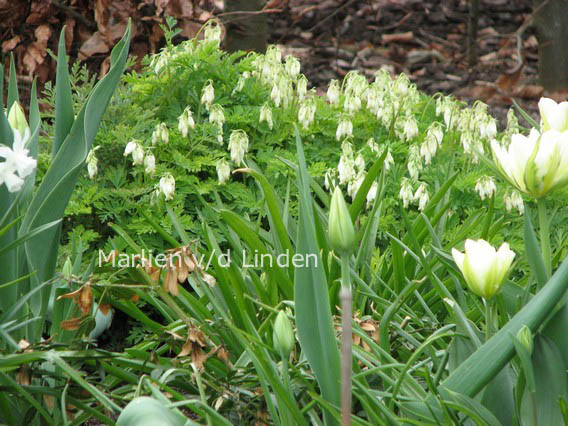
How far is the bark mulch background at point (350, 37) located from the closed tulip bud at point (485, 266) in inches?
155

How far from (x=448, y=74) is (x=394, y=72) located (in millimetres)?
652

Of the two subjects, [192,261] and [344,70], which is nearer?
[192,261]

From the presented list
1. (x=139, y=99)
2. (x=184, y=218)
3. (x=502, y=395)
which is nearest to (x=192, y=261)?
(x=502, y=395)

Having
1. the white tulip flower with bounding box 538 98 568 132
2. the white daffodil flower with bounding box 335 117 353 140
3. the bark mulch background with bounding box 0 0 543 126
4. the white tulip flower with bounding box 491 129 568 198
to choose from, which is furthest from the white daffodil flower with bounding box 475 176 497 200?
the bark mulch background with bounding box 0 0 543 126

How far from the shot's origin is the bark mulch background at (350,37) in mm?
5180

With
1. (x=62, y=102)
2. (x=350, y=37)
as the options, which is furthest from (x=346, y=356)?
(x=350, y=37)

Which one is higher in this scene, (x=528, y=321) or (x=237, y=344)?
(x=528, y=321)

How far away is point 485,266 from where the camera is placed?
4.59 ft

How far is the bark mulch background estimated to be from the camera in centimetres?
518

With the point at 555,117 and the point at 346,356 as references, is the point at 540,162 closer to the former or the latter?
the point at 555,117

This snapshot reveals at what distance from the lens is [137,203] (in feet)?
10.0

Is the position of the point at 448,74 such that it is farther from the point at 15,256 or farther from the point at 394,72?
the point at 15,256

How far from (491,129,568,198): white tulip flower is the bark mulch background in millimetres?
3876

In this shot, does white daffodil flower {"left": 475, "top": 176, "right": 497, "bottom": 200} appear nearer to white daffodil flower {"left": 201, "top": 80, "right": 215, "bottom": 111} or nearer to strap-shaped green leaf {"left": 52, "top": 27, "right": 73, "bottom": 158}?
white daffodil flower {"left": 201, "top": 80, "right": 215, "bottom": 111}
